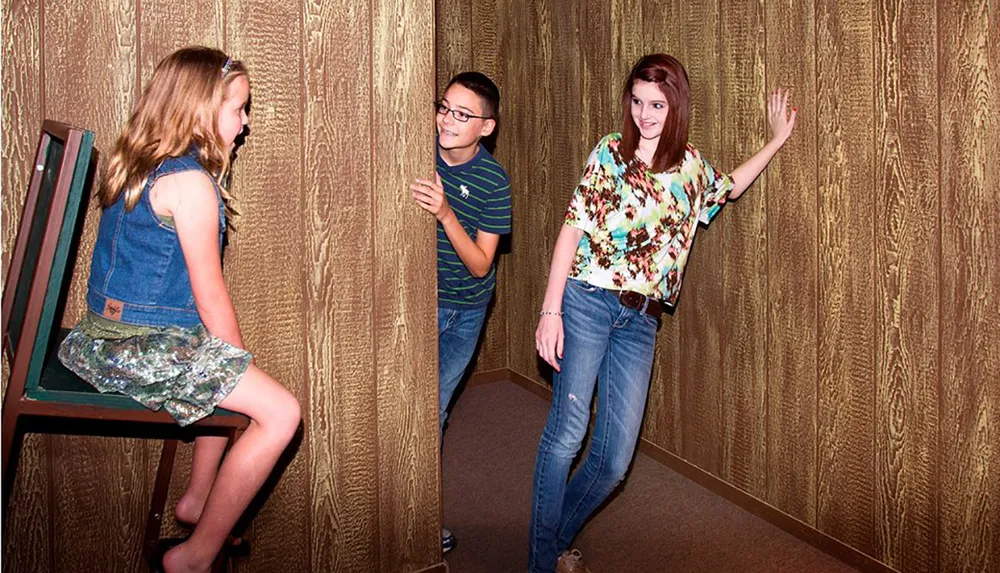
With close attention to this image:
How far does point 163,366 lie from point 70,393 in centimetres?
18

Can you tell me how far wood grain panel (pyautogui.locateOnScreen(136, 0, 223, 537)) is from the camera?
7.64ft

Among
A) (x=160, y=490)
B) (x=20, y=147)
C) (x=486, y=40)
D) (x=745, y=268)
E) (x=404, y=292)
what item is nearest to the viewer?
(x=20, y=147)

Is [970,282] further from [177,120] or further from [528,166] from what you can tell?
[528,166]

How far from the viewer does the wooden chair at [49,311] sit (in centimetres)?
172

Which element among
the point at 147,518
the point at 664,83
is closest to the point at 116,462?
the point at 147,518

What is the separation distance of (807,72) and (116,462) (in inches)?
90.0

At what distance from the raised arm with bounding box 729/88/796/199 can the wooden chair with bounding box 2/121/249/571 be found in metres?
1.86

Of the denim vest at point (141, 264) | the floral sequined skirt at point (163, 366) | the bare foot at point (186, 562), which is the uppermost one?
the denim vest at point (141, 264)

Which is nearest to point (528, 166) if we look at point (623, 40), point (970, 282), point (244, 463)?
point (623, 40)

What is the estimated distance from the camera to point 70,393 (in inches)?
71.6

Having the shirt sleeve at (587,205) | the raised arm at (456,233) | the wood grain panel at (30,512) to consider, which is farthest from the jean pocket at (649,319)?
the wood grain panel at (30,512)

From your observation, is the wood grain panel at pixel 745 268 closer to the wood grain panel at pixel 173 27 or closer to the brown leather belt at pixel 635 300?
the brown leather belt at pixel 635 300

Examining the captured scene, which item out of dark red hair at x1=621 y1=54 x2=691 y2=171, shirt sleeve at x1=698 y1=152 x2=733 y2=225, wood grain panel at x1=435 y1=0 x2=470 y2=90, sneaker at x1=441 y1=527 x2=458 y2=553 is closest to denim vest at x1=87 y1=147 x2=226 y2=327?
dark red hair at x1=621 y1=54 x2=691 y2=171

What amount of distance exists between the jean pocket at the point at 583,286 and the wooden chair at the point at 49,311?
1.10m
